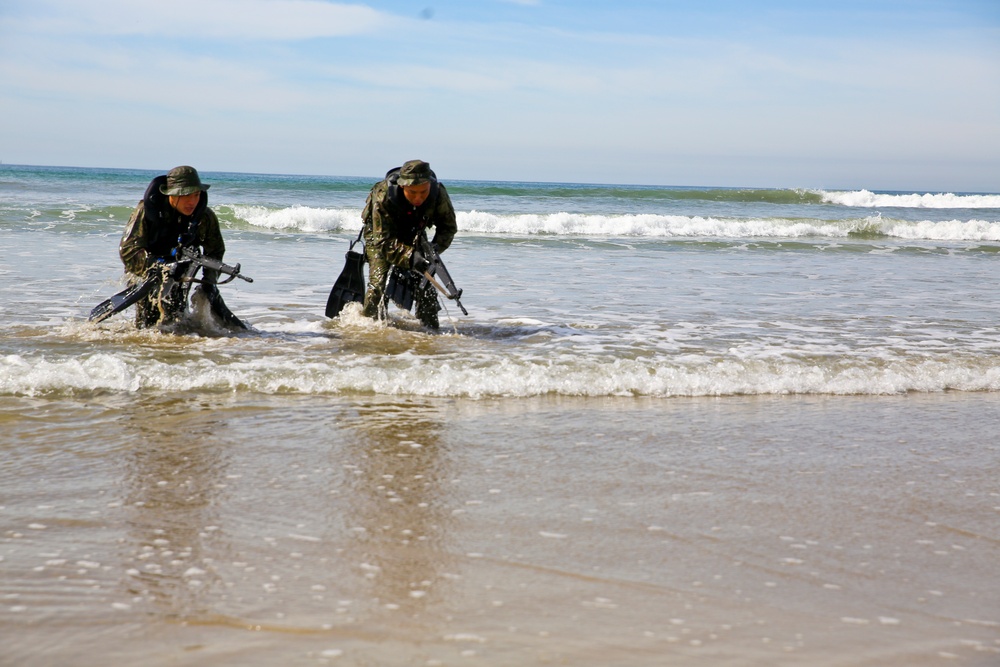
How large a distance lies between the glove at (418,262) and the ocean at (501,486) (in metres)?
0.48

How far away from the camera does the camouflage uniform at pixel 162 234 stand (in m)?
6.33

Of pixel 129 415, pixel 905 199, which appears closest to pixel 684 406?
A: pixel 129 415

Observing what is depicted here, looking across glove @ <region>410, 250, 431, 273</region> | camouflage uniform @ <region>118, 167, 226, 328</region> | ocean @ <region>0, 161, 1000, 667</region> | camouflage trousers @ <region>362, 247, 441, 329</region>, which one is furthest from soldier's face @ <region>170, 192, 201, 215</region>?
glove @ <region>410, 250, 431, 273</region>

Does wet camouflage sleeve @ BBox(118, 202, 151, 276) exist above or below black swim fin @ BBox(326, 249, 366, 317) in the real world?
above

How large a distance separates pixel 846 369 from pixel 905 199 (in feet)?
140

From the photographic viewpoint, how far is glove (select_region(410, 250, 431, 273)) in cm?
703

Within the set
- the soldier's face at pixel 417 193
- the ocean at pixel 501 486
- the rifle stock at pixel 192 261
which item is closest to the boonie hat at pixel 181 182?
the rifle stock at pixel 192 261

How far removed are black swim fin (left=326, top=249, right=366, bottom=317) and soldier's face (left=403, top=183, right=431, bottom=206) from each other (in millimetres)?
882

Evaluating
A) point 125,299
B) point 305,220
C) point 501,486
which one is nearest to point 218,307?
point 125,299

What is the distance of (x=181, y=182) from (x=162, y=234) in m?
0.54

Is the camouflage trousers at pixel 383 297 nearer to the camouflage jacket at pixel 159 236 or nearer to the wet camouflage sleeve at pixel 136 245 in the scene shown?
the camouflage jacket at pixel 159 236

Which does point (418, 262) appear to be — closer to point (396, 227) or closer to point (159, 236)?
point (396, 227)

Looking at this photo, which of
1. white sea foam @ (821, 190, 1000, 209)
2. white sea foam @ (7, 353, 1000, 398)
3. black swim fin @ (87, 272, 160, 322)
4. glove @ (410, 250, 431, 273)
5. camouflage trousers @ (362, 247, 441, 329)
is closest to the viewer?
white sea foam @ (7, 353, 1000, 398)

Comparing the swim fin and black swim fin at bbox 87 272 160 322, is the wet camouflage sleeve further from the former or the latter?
the swim fin
